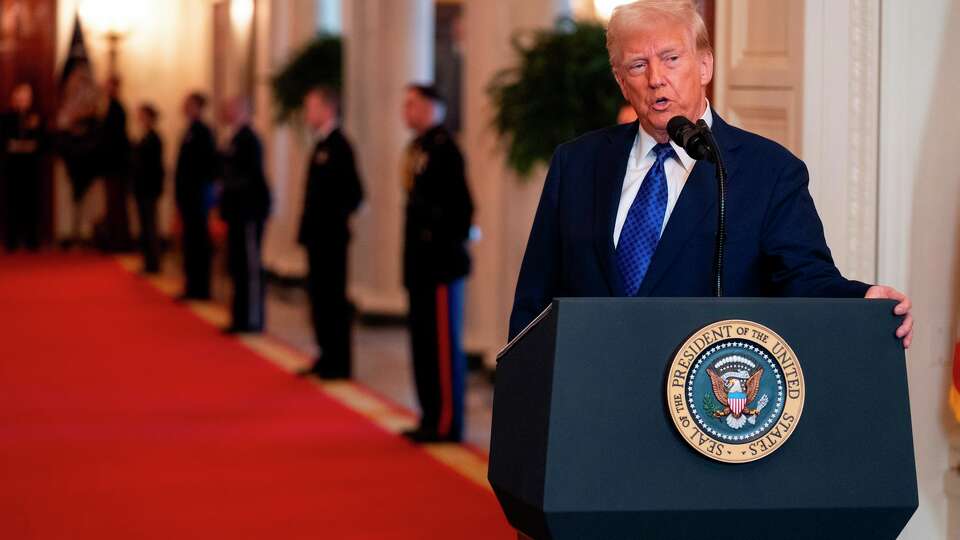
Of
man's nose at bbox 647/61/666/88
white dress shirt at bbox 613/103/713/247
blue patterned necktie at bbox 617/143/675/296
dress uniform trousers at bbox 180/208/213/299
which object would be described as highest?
man's nose at bbox 647/61/666/88

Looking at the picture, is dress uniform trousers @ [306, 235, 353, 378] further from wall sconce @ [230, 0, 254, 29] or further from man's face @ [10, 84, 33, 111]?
man's face @ [10, 84, 33, 111]

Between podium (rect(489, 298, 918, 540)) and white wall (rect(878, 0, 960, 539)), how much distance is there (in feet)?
5.39

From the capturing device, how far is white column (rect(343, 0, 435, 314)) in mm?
11383

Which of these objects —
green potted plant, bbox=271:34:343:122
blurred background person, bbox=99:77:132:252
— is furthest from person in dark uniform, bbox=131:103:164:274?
green potted plant, bbox=271:34:343:122

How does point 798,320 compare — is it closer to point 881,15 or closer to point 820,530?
point 820,530

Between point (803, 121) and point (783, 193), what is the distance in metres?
1.27

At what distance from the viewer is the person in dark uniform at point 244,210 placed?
10688 mm

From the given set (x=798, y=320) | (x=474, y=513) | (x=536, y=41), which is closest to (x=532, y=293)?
(x=798, y=320)

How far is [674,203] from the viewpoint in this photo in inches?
104

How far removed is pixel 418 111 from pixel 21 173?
1295 cm

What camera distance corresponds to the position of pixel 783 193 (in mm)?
2631

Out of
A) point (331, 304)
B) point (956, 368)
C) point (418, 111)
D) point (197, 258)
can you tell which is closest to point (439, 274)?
point (418, 111)

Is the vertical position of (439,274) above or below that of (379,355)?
above

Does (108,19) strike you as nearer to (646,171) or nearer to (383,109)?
(383,109)
